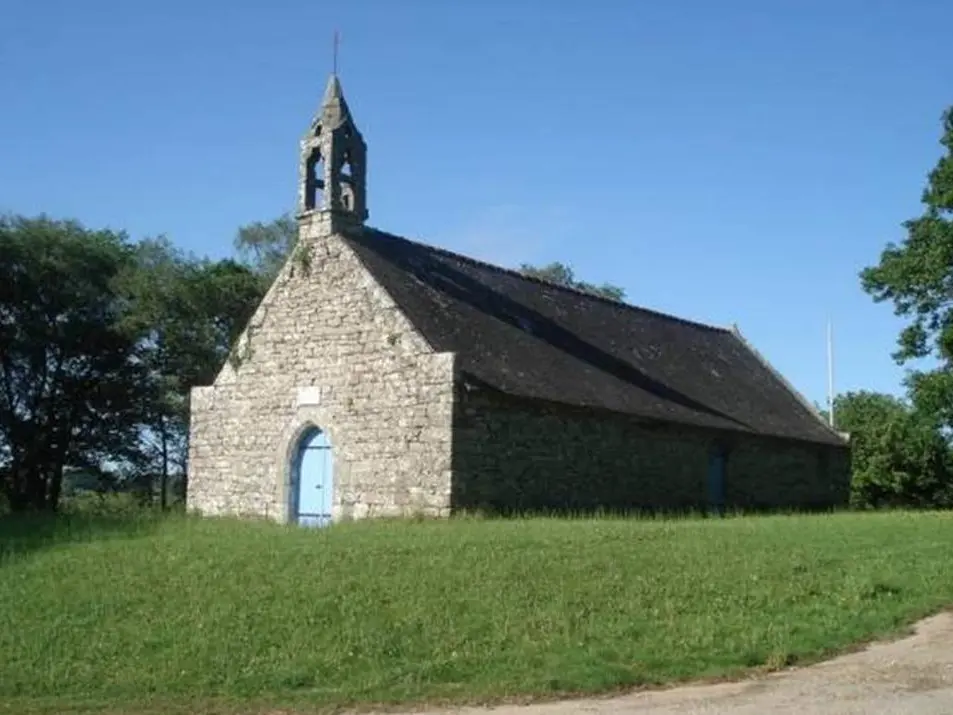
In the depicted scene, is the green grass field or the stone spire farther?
the stone spire

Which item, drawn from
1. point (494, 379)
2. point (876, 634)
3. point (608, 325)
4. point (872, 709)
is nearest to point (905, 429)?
point (608, 325)

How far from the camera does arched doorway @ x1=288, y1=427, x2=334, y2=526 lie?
2425cm

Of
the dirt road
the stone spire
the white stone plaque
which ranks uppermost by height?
the stone spire

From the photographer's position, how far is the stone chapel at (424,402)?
22.6 m

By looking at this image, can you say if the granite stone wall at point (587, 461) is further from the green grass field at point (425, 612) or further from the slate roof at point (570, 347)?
the green grass field at point (425, 612)

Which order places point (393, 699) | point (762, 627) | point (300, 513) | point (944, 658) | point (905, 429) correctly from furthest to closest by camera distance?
point (905, 429), point (300, 513), point (762, 627), point (944, 658), point (393, 699)

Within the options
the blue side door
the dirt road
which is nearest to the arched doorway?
the blue side door

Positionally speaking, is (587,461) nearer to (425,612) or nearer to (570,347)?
(570,347)

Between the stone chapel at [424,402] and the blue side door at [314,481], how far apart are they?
0.04 m

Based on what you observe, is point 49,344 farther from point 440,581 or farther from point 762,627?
point 762,627

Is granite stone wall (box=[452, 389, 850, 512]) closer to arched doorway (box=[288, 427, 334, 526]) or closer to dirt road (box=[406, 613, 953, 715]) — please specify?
arched doorway (box=[288, 427, 334, 526])

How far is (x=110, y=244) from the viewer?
40.4 m

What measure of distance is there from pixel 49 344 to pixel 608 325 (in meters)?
19.1

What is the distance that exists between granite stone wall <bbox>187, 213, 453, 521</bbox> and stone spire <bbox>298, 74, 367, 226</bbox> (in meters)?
0.47
